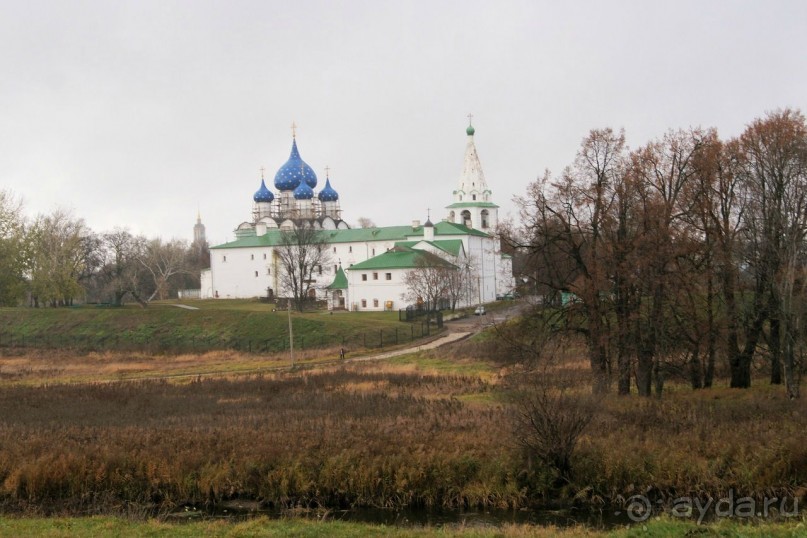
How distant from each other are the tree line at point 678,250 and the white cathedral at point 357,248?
39.1 metres

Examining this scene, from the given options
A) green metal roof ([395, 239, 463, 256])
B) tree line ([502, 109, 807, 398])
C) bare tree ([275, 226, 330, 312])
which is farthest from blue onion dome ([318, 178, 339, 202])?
tree line ([502, 109, 807, 398])

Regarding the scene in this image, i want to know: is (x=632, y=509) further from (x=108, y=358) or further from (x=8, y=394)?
(x=108, y=358)

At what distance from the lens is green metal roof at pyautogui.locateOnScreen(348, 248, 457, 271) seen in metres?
66.4

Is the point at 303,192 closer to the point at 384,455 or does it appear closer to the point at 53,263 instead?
the point at 53,263

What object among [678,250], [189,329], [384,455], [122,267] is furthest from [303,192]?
[384,455]

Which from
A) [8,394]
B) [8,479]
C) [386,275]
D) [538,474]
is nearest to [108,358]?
[8,394]

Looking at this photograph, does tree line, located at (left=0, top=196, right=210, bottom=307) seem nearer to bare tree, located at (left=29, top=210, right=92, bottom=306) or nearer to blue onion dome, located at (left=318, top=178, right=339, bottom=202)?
bare tree, located at (left=29, top=210, right=92, bottom=306)

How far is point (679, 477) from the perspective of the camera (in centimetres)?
1705

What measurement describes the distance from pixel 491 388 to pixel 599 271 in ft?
21.4

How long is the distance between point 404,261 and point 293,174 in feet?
97.3

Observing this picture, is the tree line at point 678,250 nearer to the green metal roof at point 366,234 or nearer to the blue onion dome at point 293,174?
the green metal roof at point 366,234

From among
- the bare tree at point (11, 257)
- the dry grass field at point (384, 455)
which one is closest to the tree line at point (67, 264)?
the bare tree at point (11, 257)

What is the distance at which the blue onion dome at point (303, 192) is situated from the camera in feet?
308

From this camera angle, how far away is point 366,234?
84250 millimetres
